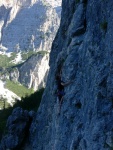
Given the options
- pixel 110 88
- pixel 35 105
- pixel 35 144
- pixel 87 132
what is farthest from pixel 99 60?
pixel 35 105

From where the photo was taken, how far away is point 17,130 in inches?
1614

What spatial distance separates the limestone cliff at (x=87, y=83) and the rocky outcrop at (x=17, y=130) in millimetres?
11621

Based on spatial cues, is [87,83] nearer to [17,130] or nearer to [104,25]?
[104,25]

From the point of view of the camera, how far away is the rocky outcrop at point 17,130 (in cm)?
4034

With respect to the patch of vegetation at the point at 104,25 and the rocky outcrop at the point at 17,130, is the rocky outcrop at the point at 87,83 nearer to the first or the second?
the patch of vegetation at the point at 104,25

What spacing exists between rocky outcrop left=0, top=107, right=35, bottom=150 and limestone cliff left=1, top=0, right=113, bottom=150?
1162cm

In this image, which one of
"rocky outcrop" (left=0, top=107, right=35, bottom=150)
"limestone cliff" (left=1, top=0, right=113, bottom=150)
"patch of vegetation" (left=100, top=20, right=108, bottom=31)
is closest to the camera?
"limestone cliff" (left=1, top=0, right=113, bottom=150)

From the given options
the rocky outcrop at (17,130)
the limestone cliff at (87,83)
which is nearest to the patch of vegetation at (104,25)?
the limestone cliff at (87,83)

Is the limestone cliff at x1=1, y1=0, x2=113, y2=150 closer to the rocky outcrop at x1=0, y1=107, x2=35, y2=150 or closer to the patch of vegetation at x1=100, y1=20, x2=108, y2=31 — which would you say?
the patch of vegetation at x1=100, y1=20, x2=108, y2=31

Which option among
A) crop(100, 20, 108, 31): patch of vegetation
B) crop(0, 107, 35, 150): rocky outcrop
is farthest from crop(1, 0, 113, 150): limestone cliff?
crop(0, 107, 35, 150): rocky outcrop

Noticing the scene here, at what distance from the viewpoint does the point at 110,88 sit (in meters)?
17.8

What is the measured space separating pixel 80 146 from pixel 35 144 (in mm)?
16617

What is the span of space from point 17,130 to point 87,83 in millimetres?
21785

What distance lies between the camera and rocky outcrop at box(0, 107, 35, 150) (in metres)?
40.3
